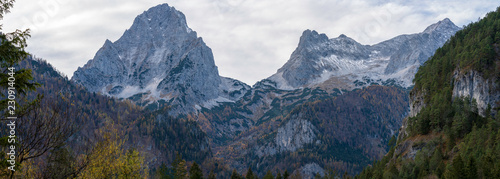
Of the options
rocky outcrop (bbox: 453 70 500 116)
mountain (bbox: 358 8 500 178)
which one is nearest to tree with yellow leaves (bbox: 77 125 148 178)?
mountain (bbox: 358 8 500 178)

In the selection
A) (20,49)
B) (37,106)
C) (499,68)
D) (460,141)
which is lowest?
(460,141)

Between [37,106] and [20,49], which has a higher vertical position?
[20,49]

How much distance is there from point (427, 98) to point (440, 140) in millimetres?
32322

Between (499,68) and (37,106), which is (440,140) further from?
(37,106)

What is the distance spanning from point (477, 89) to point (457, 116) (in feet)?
57.0

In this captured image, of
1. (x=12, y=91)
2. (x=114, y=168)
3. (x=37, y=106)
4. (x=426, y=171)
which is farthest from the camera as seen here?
(x=426, y=171)

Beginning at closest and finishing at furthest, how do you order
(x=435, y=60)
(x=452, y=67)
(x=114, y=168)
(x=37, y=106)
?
1. (x=37, y=106)
2. (x=114, y=168)
3. (x=452, y=67)
4. (x=435, y=60)

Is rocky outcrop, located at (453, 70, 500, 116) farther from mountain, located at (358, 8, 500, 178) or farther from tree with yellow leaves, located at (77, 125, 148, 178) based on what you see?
tree with yellow leaves, located at (77, 125, 148, 178)

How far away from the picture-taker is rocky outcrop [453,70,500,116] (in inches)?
4555

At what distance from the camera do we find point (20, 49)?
20.5m

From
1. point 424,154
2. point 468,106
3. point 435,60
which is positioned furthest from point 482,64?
point 424,154

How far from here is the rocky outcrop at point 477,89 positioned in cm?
11569

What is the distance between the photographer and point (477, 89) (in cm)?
12094

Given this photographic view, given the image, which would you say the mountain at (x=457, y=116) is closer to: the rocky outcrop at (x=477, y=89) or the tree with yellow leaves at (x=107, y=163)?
the rocky outcrop at (x=477, y=89)
